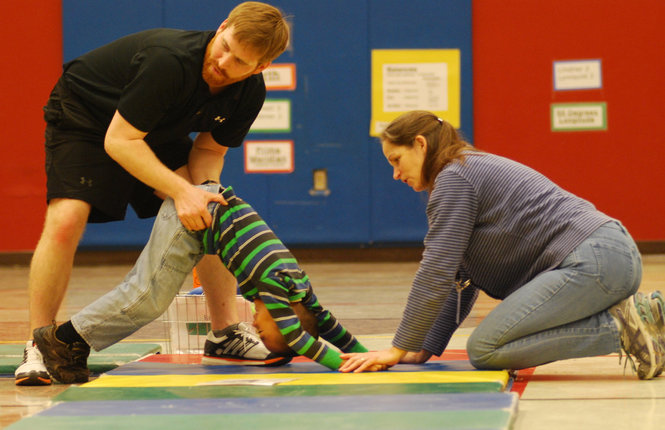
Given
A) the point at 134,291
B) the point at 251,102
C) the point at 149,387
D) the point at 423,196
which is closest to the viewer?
the point at 149,387

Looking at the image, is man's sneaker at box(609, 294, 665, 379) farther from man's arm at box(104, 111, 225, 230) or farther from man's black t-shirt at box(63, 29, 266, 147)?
man's black t-shirt at box(63, 29, 266, 147)

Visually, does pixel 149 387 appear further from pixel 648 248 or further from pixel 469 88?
pixel 648 248

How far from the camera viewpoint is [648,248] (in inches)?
259

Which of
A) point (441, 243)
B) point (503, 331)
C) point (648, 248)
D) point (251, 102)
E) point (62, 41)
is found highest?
point (62, 41)

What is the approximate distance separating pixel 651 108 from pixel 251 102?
4.46 m

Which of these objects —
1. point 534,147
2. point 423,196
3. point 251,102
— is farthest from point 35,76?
point 251,102

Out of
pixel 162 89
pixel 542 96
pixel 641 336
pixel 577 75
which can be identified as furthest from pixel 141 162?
pixel 577 75

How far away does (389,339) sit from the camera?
11.1 feet

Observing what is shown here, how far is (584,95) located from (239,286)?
15.2 ft

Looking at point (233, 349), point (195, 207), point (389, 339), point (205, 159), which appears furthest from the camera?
point (389, 339)

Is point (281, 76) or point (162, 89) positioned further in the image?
point (281, 76)

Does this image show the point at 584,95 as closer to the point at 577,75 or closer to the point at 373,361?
the point at 577,75

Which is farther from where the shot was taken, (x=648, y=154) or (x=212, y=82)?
(x=648, y=154)

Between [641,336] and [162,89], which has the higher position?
[162,89]
